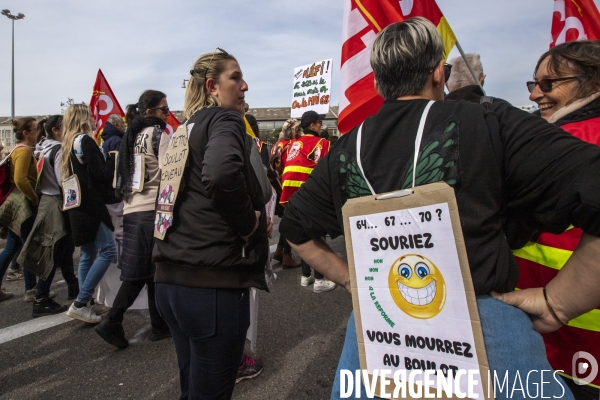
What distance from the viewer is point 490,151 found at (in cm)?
99

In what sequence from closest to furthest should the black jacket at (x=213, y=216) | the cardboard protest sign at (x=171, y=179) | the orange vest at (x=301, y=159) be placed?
the black jacket at (x=213, y=216)
the cardboard protest sign at (x=171, y=179)
the orange vest at (x=301, y=159)

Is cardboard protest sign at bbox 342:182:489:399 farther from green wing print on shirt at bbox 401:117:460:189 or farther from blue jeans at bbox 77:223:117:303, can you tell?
blue jeans at bbox 77:223:117:303

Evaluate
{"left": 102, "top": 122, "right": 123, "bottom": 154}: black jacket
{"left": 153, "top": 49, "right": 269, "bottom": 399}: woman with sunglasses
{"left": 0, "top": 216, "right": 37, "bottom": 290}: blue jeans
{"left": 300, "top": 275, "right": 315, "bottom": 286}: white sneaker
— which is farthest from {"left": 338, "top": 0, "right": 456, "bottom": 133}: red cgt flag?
{"left": 0, "top": 216, "right": 37, "bottom": 290}: blue jeans

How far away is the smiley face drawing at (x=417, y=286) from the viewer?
99 centimetres

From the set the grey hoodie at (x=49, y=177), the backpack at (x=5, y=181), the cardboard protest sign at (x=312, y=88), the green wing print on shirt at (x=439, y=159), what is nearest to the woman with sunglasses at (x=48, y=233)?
the grey hoodie at (x=49, y=177)

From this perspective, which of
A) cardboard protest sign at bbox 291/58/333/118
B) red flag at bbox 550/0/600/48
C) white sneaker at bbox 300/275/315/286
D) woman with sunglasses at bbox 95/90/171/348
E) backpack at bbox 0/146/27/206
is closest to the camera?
woman with sunglasses at bbox 95/90/171/348

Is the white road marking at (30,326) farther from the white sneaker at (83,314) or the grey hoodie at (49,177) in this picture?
the grey hoodie at (49,177)

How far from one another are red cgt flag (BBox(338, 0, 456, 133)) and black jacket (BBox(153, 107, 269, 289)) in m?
0.64

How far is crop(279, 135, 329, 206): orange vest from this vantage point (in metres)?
4.70

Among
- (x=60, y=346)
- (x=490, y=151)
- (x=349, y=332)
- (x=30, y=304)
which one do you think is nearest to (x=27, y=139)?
(x=30, y=304)

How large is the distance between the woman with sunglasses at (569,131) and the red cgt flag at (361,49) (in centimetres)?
72

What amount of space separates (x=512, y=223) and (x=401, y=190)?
328 mm

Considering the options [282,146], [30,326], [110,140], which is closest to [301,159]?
[282,146]

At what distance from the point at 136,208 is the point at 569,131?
2.57 m
